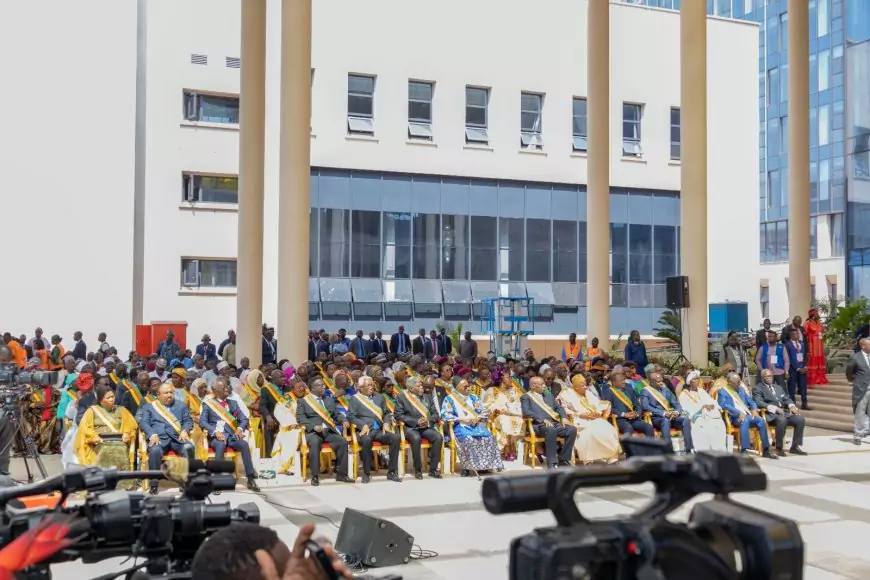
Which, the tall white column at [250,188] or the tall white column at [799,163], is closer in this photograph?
the tall white column at [250,188]

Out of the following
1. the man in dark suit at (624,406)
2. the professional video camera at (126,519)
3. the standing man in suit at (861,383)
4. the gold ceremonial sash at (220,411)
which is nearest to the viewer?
the professional video camera at (126,519)

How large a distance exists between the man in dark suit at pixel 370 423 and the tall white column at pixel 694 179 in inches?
393

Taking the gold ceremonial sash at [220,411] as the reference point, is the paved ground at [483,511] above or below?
below

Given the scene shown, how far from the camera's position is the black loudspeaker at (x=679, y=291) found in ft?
68.7

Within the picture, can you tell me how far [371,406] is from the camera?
44.4 ft

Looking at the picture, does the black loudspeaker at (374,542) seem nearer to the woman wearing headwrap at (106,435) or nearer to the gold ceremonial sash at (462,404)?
the woman wearing headwrap at (106,435)

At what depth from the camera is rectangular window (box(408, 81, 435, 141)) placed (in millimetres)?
32594

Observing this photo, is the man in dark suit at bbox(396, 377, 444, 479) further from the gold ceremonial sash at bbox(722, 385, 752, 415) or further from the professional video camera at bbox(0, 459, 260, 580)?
the professional video camera at bbox(0, 459, 260, 580)

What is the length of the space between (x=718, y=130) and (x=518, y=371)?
24512 mm

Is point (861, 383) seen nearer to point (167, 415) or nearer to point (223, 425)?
point (223, 425)

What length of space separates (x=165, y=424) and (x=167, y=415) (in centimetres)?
12

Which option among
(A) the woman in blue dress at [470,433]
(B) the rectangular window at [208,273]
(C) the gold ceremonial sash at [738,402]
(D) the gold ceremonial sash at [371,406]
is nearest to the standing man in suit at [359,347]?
(B) the rectangular window at [208,273]

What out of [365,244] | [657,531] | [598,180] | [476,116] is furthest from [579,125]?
[657,531]

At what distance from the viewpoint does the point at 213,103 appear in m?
28.7
